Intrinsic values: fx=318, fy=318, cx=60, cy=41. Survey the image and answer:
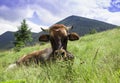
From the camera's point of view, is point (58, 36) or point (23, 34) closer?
point (58, 36)

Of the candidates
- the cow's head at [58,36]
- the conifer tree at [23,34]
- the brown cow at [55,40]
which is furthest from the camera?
the conifer tree at [23,34]

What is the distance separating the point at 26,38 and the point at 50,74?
68705 mm

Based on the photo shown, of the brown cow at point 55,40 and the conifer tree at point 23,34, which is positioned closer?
the brown cow at point 55,40

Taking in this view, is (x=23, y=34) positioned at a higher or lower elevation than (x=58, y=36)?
lower

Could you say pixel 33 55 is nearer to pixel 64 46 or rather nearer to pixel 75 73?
pixel 64 46

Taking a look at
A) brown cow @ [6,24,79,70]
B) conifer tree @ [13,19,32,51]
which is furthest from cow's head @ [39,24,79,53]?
conifer tree @ [13,19,32,51]

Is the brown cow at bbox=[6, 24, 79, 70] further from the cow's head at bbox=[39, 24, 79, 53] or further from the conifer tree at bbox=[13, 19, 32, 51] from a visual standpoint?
the conifer tree at bbox=[13, 19, 32, 51]

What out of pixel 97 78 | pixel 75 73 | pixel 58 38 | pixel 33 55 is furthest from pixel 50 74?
pixel 33 55

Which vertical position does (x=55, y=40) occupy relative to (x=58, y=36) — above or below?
below

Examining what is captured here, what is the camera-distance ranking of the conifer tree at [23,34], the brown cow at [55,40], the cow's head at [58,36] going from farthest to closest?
the conifer tree at [23,34]
the cow's head at [58,36]
the brown cow at [55,40]

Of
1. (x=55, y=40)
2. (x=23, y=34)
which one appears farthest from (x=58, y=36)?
(x=23, y=34)

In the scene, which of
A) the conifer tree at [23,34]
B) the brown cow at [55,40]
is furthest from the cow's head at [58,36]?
the conifer tree at [23,34]

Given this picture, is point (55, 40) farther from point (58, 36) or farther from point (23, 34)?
point (23, 34)

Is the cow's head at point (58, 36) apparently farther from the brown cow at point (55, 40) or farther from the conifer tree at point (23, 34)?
the conifer tree at point (23, 34)
